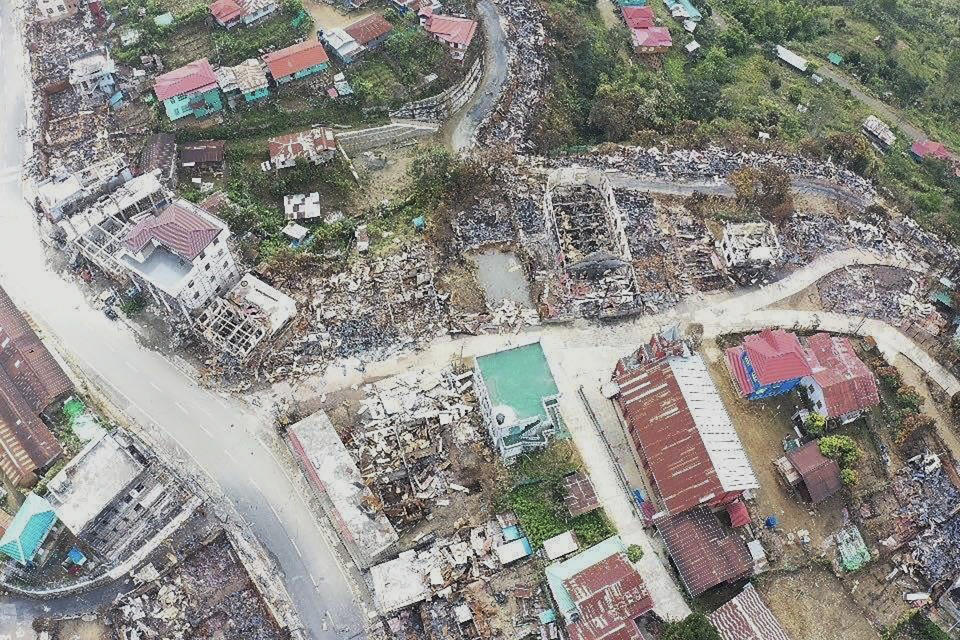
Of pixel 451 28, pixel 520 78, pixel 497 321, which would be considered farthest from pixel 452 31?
pixel 497 321

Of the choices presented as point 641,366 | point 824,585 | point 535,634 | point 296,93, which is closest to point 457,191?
point 296,93

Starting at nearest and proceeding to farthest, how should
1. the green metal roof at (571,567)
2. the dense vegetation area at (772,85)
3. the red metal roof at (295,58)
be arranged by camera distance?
the green metal roof at (571,567) → the red metal roof at (295,58) → the dense vegetation area at (772,85)

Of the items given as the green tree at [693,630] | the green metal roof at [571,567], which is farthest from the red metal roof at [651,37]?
the green tree at [693,630]

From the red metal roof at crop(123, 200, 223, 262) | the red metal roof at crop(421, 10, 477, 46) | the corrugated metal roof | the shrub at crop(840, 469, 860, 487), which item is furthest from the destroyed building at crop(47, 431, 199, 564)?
the red metal roof at crop(421, 10, 477, 46)

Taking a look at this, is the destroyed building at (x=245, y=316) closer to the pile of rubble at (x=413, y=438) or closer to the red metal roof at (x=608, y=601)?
the pile of rubble at (x=413, y=438)

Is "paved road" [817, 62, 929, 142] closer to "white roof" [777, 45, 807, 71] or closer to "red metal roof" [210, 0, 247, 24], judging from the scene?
"white roof" [777, 45, 807, 71]

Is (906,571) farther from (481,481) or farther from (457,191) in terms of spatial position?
(457,191)
